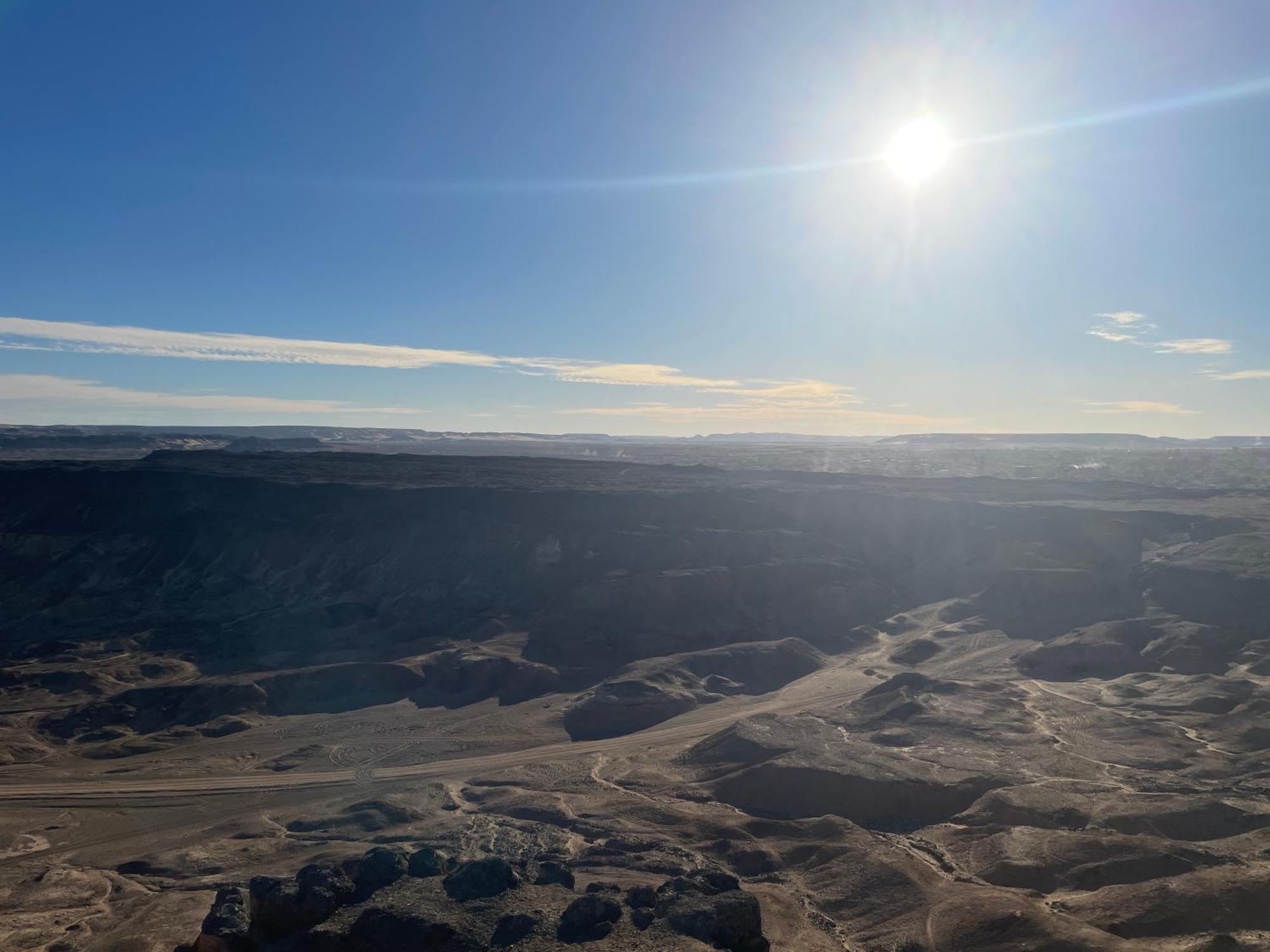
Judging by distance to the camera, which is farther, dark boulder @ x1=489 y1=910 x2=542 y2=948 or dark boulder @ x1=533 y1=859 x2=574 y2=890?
dark boulder @ x1=533 y1=859 x2=574 y2=890

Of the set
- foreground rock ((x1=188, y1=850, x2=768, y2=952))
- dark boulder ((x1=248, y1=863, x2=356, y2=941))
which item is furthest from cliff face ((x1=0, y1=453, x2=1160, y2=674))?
dark boulder ((x1=248, y1=863, x2=356, y2=941))

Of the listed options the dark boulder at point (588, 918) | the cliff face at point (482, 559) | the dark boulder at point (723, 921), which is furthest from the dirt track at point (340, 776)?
the dark boulder at point (723, 921)

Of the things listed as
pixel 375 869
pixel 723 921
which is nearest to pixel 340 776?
pixel 375 869

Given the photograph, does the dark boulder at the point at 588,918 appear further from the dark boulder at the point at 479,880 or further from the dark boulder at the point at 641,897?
the dark boulder at the point at 479,880

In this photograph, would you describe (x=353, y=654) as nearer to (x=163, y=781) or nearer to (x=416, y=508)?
(x=163, y=781)

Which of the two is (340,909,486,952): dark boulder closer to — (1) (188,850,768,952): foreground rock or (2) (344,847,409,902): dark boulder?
(1) (188,850,768,952): foreground rock

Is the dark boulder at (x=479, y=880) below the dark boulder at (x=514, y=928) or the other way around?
the other way around
